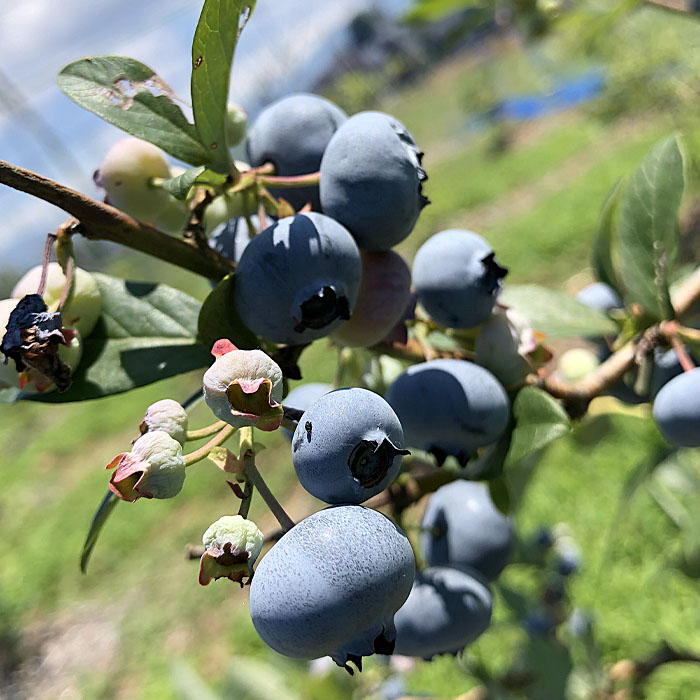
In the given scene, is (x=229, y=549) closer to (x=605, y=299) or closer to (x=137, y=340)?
(x=137, y=340)

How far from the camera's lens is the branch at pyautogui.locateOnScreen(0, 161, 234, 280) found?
46 cm

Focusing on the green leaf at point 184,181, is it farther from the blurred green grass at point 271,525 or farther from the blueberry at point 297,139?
the blurred green grass at point 271,525

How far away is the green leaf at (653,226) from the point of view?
74 centimetres

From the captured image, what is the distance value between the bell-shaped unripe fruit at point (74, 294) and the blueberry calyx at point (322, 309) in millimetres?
200

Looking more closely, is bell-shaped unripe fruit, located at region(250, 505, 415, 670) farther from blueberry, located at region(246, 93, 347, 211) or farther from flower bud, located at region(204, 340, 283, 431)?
blueberry, located at region(246, 93, 347, 211)

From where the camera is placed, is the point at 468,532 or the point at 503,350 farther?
the point at 468,532

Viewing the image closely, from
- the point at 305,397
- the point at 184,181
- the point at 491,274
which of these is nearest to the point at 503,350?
the point at 491,274

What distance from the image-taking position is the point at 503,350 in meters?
0.65

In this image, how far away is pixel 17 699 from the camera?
4.45 m

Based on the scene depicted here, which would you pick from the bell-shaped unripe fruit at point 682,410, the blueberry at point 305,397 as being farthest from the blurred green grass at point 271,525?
the bell-shaped unripe fruit at point 682,410

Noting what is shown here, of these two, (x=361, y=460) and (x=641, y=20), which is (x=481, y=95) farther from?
(x=361, y=460)

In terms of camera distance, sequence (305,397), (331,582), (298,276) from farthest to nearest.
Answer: (305,397)
(298,276)
(331,582)

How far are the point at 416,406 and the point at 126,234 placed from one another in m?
0.27

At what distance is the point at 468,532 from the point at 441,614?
0.52ft
